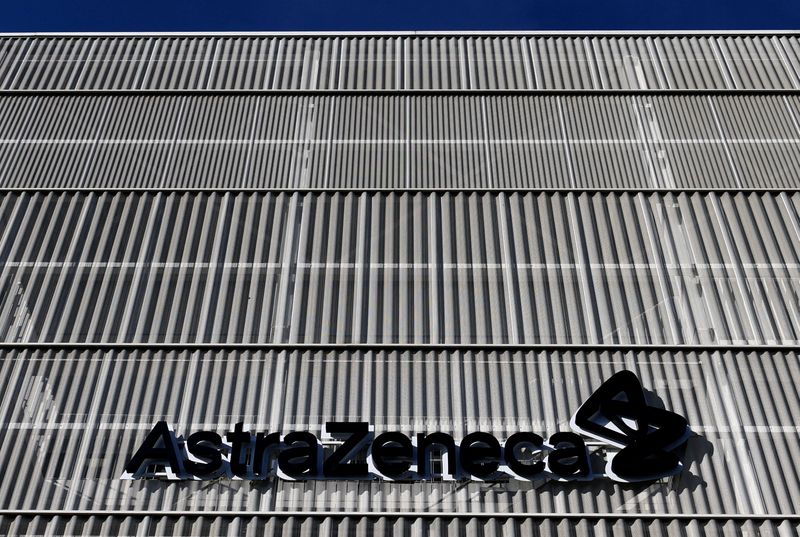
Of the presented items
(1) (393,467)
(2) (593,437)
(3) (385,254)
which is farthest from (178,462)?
(2) (593,437)

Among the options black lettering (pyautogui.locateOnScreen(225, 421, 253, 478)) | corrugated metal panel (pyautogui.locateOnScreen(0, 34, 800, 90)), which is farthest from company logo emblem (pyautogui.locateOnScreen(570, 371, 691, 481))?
corrugated metal panel (pyautogui.locateOnScreen(0, 34, 800, 90))

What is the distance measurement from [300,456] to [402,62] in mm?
11421

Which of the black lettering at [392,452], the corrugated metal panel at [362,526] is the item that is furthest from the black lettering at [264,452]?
the black lettering at [392,452]

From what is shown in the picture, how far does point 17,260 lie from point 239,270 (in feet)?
15.0

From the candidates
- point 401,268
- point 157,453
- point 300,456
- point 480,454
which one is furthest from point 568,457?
point 157,453

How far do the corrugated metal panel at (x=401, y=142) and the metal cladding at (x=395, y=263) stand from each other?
0.23 ft

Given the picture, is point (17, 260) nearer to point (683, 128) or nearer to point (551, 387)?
point (551, 387)

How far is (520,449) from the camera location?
12.6m

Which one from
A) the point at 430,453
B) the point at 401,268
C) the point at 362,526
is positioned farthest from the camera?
the point at 401,268

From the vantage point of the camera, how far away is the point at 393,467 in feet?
40.5

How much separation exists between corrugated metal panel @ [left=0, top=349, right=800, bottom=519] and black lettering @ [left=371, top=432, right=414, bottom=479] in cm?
32

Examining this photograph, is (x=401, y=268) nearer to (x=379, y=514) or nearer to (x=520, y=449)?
(x=520, y=449)

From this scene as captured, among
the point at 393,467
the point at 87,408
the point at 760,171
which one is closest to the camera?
the point at 393,467

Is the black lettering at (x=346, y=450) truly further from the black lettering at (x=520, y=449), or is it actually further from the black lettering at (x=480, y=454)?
the black lettering at (x=520, y=449)
